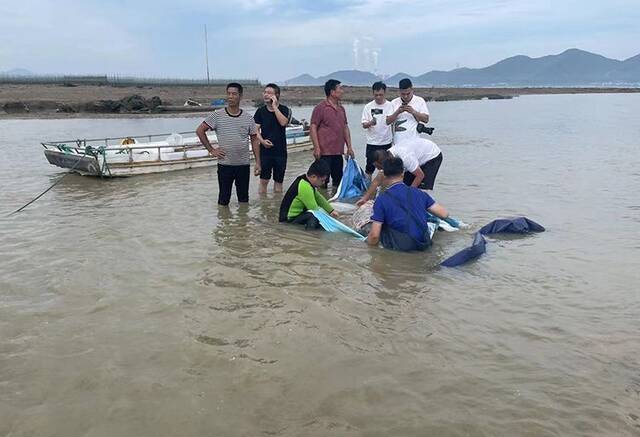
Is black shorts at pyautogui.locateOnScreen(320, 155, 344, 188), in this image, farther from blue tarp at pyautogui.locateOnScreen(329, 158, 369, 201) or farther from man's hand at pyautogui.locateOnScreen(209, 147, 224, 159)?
man's hand at pyautogui.locateOnScreen(209, 147, 224, 159)

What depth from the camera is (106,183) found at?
12.2 meters

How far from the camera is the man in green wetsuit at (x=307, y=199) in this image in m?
7.16

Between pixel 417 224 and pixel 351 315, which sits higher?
pixel 417 224

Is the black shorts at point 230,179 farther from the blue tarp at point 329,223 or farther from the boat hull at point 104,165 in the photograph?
the boat hull at point 104,165

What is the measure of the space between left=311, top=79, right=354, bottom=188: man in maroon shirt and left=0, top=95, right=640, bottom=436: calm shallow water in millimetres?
1729

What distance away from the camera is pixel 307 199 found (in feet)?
24.4

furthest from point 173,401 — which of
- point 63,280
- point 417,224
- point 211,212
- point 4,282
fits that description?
point 211,212

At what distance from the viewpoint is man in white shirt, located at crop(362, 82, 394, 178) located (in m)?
9.65

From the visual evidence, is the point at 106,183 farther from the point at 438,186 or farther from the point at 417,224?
the point at 417,224

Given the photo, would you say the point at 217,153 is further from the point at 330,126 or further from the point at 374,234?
the point at 374,234

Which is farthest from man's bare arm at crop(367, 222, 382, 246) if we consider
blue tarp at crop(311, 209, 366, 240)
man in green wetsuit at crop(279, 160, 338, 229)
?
man in green wetsuit at crop(279, 160, 338, 229)

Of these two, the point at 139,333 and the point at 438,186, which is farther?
the point at 438,186

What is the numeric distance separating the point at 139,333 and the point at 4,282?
2175 millimetres

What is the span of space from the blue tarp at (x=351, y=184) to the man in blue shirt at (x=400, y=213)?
128 inches
